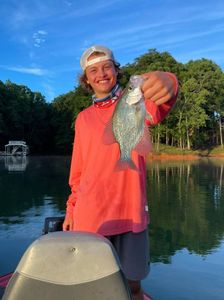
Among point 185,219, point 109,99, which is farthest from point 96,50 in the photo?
point 185,219

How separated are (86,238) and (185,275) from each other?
396 cm

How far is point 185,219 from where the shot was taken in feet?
29.4

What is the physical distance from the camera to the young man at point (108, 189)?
233 centimetres

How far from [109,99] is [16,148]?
4430 cm

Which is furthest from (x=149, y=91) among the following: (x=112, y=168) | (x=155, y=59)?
(x=155, y=59)

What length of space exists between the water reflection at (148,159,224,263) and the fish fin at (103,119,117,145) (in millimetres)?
3968

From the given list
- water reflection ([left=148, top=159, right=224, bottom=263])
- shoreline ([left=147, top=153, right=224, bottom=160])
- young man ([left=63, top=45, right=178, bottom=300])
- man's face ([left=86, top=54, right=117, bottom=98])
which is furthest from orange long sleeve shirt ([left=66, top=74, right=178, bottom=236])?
shoreline ([left=147, top=153, right=224, bottom=160])

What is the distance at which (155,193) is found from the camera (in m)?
13.0

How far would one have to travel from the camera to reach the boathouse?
44.2 metres

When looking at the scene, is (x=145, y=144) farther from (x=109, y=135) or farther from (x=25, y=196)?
(x=25, y=196)

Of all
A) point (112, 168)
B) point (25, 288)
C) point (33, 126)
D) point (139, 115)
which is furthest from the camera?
point (33, 126)

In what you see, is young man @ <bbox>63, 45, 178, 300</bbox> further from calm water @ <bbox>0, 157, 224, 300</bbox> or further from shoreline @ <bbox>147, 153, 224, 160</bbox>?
shoreline @ <bbox>147, 153, 224, 160</bbox>

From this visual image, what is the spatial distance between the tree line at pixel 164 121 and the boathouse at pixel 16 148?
2058 mm

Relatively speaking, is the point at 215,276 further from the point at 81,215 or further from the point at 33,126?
the point at 33,126
